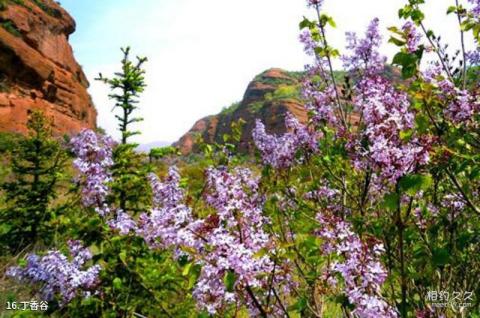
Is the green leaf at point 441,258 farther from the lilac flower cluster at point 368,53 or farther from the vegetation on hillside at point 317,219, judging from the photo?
the lilac flower cluster at point 368,53

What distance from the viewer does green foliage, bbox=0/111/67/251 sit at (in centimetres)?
958

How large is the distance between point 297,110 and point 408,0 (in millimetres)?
55080

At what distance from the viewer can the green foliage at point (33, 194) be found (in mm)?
9578

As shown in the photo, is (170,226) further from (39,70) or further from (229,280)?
(39,70)

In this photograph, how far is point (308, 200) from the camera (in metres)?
6.36

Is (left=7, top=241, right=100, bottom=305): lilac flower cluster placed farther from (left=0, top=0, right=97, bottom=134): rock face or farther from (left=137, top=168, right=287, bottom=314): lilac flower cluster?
(left=0, top=0, right=97, bottom=134): rock face

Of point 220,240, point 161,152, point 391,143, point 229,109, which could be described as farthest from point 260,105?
point 220,240

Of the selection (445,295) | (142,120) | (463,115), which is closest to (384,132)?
(463,115)

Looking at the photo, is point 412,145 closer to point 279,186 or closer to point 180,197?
point 180,197

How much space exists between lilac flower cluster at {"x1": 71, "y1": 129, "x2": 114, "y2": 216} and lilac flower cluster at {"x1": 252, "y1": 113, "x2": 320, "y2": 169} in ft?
6.92

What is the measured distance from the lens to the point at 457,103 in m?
3.54

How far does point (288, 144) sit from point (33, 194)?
22.1 ft

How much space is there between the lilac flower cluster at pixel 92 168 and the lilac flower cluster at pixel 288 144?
2108 mm

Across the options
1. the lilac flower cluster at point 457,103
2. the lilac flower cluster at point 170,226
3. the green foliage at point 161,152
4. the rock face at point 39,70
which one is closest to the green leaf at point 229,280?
the lilac flower cluster at point 170,226
